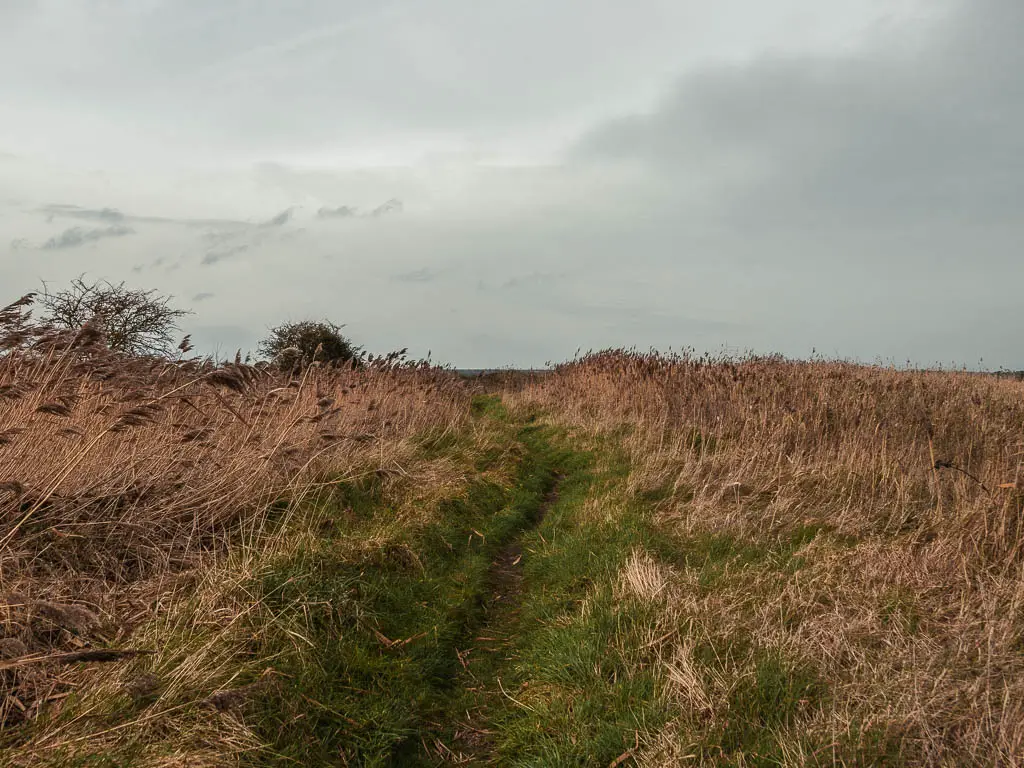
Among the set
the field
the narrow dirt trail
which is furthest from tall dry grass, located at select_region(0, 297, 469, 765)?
the narrow dirt trail

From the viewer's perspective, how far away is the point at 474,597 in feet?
19.0

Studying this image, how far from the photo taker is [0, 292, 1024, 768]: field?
125 inches

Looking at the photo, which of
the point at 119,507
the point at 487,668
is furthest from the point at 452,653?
the point at 119,507

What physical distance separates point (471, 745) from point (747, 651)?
175cm

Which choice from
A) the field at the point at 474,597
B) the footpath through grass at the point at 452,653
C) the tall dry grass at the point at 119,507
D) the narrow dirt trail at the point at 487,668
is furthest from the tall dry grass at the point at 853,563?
the tall dry grass at the point at 119,507

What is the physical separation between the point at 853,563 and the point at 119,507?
617 cm

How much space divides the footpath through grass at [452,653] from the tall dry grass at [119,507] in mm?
430

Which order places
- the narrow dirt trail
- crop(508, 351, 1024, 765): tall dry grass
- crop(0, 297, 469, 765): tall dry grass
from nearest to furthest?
crop(508, 351, 1024, 765): tall dry grass → crop(0, 297, 469, 765): tall dry grass → the narrow dirt trail

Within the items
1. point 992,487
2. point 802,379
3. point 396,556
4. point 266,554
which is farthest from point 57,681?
point 802,379

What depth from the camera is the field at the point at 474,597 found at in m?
3.17

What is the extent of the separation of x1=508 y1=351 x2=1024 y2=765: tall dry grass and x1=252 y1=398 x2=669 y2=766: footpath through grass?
16.7 inches

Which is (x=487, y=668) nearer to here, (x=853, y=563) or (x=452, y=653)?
(x=452, y=653)

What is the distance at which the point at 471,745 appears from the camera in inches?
152

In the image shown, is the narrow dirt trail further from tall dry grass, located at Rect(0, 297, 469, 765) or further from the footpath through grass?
tall dry grass, located at Rect(0, 297, 469, 765)
